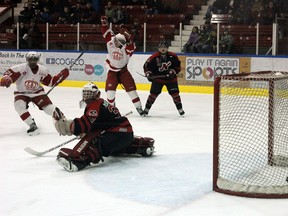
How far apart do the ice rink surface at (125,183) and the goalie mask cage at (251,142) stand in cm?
12

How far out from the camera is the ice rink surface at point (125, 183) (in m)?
3.62

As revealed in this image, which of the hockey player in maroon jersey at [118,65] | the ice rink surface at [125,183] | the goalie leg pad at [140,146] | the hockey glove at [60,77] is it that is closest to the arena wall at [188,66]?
the hockey player in maroon jersey at [118,65]

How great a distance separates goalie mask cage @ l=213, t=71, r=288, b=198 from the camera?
3990 millimetres

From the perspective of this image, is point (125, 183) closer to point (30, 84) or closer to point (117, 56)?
point (30, 84)

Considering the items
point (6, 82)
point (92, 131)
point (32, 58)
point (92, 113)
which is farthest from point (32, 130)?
point (92, 113)

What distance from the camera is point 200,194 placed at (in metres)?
3.97

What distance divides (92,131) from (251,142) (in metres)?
1.57

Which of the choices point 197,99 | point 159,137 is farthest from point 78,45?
point 159,137

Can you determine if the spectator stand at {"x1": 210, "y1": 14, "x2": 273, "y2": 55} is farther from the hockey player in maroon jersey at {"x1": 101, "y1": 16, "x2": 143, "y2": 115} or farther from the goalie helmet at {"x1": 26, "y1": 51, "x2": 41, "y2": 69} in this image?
the goalie helmet at {"x1": 26, "y1": 51, "x2": 41, "y2": 69}

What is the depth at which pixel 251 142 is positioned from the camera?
545cm

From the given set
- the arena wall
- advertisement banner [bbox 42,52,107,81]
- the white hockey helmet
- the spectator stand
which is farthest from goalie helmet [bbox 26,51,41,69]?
advertisement banner [bbox 42,52,107,81]

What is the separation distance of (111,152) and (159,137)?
158 cm

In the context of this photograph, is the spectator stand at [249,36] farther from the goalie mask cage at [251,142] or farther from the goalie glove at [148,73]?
the goalie mask cage at [251,142]

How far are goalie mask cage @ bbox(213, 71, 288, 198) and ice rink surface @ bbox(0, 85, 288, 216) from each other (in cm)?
12
